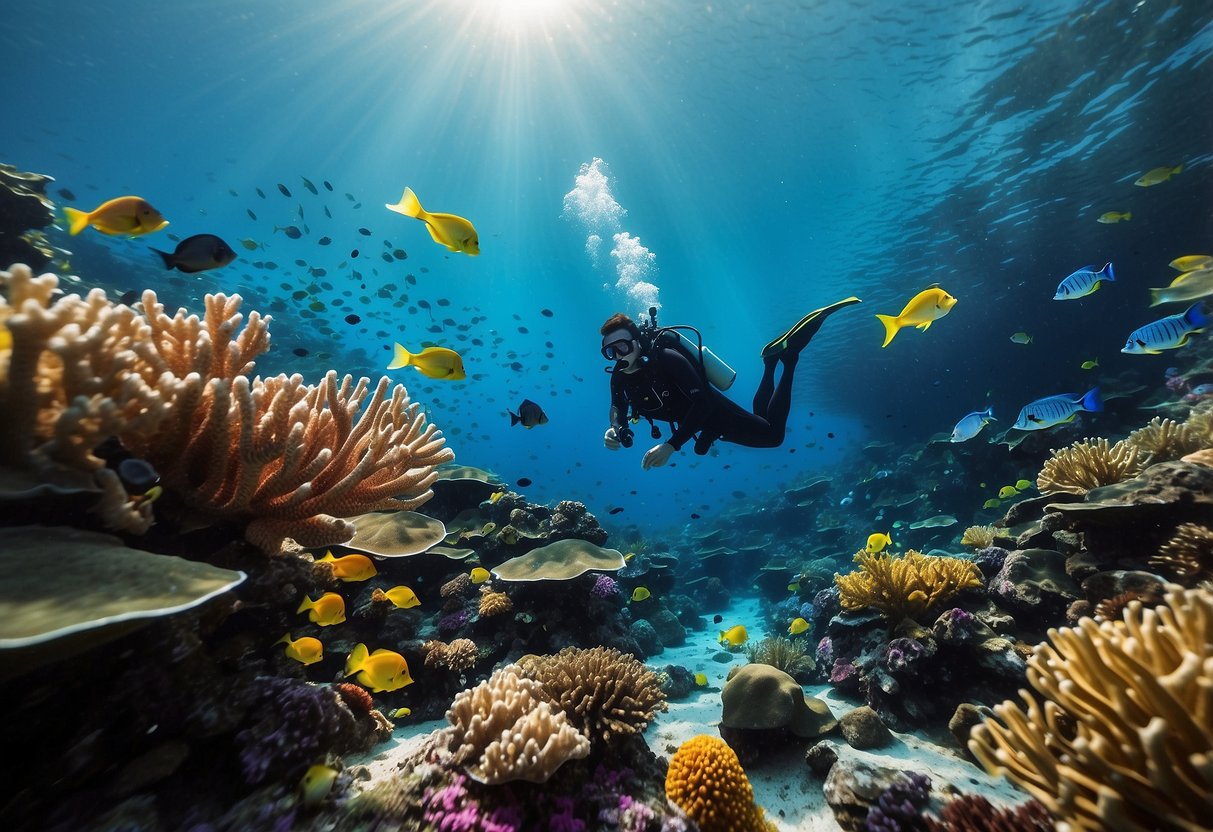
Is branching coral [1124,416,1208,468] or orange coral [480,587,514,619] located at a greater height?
branching coral [1124,416,1208,468]

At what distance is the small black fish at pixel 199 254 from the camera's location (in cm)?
427

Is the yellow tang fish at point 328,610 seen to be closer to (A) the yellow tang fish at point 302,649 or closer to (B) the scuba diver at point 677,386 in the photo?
(A) the yellow tang fish at point 302,649

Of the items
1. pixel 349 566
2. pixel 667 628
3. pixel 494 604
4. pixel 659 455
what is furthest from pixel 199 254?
pixel 667 628

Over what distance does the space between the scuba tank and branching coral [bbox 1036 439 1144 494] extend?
423cm

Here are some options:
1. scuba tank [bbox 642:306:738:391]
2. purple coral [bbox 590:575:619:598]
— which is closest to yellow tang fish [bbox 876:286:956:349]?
scuba tank [bbox 642:306:738:391]

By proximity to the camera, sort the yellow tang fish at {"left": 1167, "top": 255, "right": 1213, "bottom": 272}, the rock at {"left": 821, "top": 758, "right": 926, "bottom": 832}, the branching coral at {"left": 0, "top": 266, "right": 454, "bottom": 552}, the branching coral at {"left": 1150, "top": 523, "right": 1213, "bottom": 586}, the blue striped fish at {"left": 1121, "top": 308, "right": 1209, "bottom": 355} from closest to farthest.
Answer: the branching coral at {"left": 0, "top": 266, "right": 454, "bottom": 552}
the rock at {"left": 821, "top": 758, "right": 926, "bottom": 832}
the branching coral at {"left": 1150, "top": 523, "right": 1213, "bottom": 586}
the blue striped fish at {"left": 1121, "top": 308, "right": 1209, "bottom": 355}
the yellow tang fish at {"left": 1167, "top": 255, "right": 1213, "bottom": 272}

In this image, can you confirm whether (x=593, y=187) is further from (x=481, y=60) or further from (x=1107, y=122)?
(x=1107, y=122)

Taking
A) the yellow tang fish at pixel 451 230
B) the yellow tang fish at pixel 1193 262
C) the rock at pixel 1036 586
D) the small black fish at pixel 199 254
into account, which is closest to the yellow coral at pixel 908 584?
the rock at pixel 1036 586

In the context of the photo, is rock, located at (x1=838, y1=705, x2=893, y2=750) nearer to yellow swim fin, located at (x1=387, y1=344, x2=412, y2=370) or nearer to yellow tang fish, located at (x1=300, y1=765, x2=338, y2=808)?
yellow tang fish, located at (x1=300, y1=765, x2=338, y2=808)

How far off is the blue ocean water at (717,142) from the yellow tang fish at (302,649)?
29.4 feet

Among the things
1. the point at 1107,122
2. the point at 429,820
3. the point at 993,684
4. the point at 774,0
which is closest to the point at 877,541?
the point at 993,684

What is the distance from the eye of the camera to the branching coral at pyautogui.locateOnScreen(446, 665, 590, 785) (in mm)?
2561

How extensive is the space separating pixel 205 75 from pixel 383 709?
29.1m

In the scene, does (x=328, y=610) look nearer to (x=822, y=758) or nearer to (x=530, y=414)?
(x=530, y=414)
